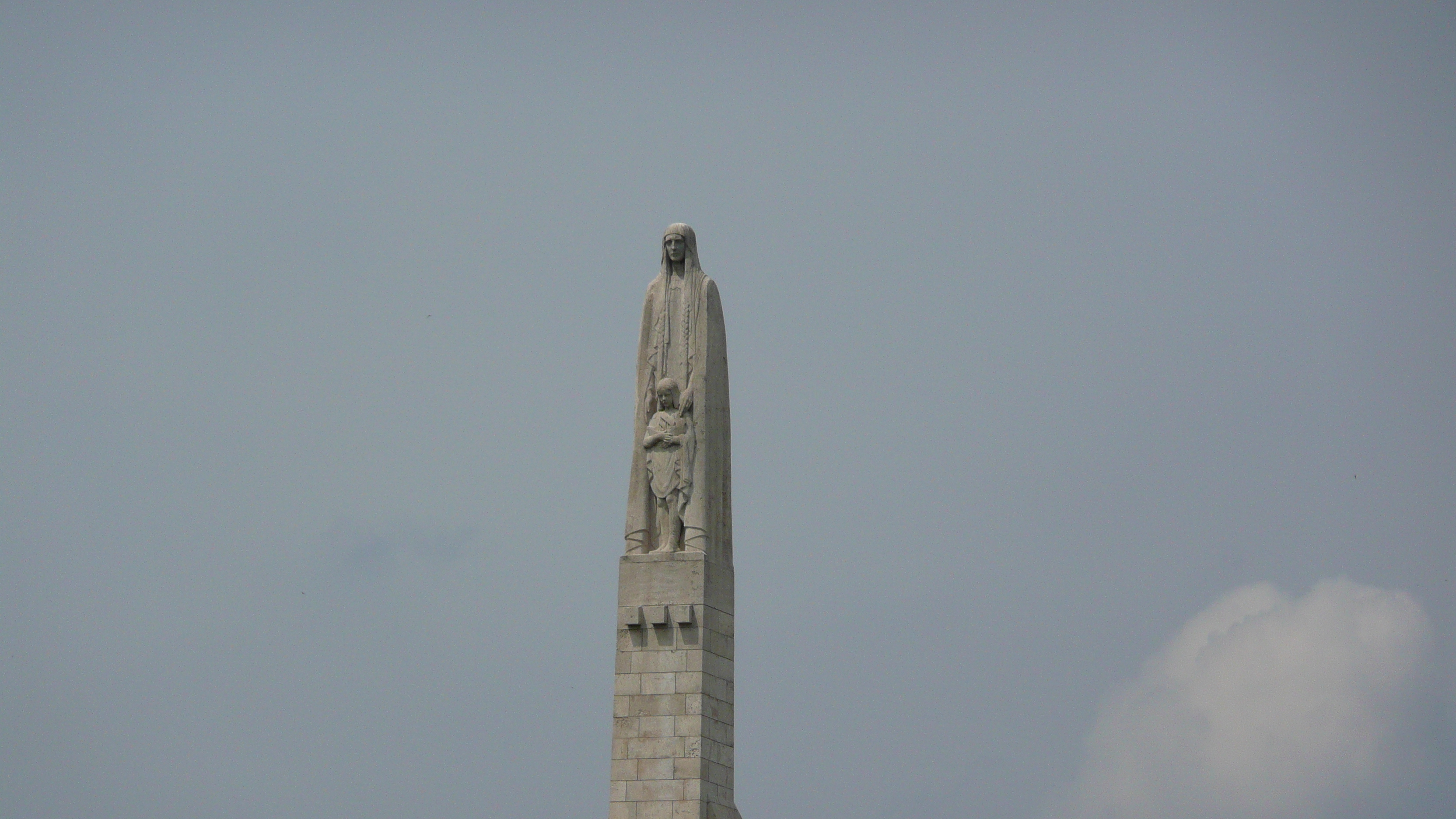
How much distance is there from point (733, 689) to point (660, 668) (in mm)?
1542

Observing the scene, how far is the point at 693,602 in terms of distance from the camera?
36.4 meters

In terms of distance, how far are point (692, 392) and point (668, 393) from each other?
41 centimetres

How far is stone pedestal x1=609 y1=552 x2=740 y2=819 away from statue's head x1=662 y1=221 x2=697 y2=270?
5.21 metres

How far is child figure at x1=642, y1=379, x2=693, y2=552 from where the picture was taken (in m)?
37.5

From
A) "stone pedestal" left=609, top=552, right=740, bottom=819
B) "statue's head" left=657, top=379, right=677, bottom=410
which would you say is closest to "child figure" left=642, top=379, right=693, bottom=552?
"statue's head" left=657, top=379, right=677, bottom=410

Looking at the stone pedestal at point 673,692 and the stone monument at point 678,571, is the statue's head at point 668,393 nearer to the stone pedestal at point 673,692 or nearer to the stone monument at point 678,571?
the stone monument at point 678,571

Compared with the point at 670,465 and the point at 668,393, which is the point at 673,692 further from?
the point at 668,393

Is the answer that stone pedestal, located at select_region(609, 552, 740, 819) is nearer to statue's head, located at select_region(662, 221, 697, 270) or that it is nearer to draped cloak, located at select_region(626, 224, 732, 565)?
draped cloak, located at select_region(626, 224, 732, 565)

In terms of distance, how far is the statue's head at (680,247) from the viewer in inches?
1519

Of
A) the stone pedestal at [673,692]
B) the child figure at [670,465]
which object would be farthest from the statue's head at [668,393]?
the stone pedestal at [673,692]

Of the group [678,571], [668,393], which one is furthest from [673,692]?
[668,393]

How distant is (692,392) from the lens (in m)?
37.9

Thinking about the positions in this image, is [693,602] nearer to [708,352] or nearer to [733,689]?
[733,689]

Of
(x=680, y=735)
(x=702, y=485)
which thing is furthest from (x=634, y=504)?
(x=680, y=735)
